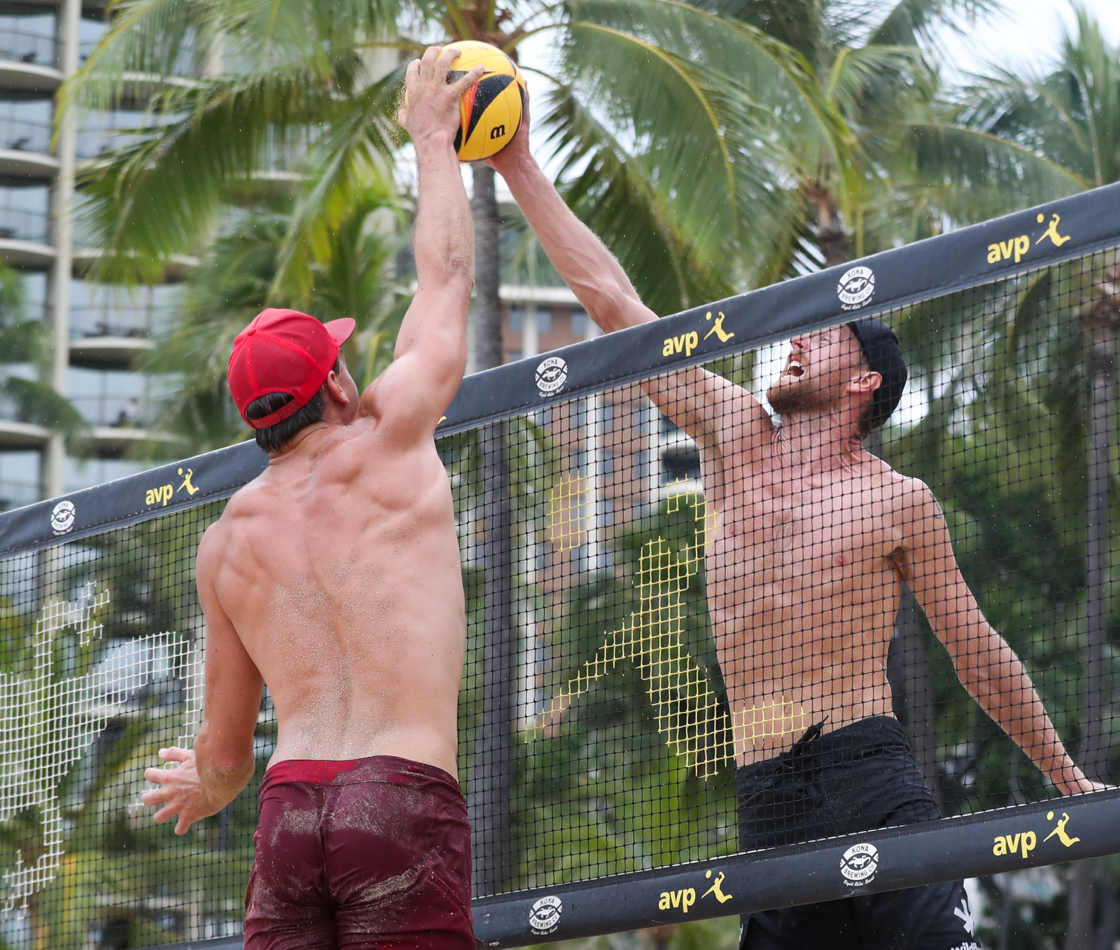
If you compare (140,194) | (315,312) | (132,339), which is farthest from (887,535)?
(132,339)

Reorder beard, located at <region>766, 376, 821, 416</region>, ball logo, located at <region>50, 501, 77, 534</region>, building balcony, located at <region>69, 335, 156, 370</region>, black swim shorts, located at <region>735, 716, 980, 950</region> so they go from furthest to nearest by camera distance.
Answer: building balcony, located at <region>69, 335, 156, 370</region> < ball logo, located at <region>50, 501, 77, 534</region> < beard, located at <region>766, 376, 821, 416</region> < black swim shorts, located at <region>735, 716, 980, 950</region>

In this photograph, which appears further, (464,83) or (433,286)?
(464,83)

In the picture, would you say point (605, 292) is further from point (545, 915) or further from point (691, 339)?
point (545, 915)

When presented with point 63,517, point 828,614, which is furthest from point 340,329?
point 63,517

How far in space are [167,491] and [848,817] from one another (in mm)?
3275

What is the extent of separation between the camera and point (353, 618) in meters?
3.79

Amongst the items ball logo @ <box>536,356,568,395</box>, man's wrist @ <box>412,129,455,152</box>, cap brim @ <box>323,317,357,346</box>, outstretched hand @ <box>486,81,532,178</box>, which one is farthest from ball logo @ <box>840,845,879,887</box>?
outstretched hand @ <box>486,81,532,178</box>

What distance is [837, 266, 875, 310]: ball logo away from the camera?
4637mm

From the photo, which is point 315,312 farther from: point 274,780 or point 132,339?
point 132,339

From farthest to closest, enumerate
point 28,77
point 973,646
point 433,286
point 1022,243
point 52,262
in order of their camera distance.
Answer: point 52,262 < point 28,77 < point 973,646 < point 1022,243 < point 433,286

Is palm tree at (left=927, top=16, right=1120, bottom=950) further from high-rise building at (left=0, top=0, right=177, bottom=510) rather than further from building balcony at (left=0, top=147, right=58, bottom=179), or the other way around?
building balcony at (left=0, top=147, right=58, bottom=179)

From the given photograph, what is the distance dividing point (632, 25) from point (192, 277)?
12.5 m

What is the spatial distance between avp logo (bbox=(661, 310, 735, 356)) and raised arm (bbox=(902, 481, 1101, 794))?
826 millimetres

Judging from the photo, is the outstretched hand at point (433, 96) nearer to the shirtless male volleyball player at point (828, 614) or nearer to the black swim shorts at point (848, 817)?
the shirtless male volleyball player at point (828, 614)
